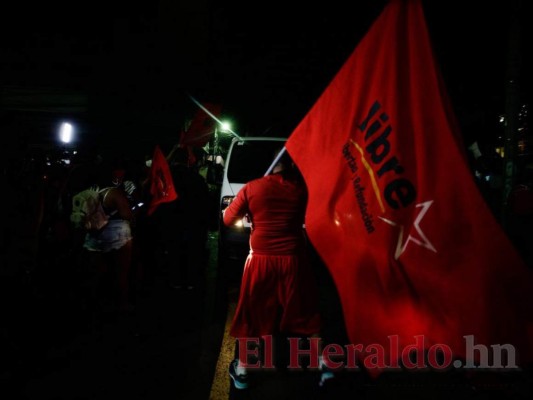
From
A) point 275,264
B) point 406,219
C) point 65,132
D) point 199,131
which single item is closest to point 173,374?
point 275,264

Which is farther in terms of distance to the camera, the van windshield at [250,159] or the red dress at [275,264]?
the van windshield at [250,159]

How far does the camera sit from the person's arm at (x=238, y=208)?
3275mm

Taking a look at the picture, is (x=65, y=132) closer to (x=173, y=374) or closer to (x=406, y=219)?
(x=173, y=374)

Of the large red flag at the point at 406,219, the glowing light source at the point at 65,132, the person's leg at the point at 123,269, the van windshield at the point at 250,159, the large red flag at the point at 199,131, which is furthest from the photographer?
the glowing light source at the point at 65,132

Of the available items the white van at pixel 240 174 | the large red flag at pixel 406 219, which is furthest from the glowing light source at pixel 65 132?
the large red flag at pixel 406 219

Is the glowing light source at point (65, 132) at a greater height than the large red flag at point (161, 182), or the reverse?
the glowing light source at point (65, 132)

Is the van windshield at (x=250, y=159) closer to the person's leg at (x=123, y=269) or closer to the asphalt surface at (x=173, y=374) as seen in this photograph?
the person's leg at (x=123, y=269)

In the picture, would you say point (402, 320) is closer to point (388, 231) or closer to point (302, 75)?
point (388, 231)

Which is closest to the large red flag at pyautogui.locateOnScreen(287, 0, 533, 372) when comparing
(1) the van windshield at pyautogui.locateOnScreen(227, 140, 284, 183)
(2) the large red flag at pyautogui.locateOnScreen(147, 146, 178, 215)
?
(2) the large red flag at pyautogui.locateOnScreen(147, 146, 178, 215)

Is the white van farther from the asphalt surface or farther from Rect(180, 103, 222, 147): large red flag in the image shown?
the asphalt surface

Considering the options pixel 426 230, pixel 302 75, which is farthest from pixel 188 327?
pixel 302 75

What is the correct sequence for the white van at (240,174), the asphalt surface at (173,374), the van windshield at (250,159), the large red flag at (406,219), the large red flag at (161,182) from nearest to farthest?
the large red flag at (406,219) → the asphalt surface at (173,374) → the large red flag at (161,182) → the white van at (240,174) → the van windshield at (250,159)

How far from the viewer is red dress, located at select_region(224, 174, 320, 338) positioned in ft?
10.6

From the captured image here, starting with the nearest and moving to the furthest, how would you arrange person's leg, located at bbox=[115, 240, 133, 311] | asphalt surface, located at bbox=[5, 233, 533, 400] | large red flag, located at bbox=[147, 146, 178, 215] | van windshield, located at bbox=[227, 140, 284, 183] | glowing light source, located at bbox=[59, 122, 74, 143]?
asphalt surface, located at bbox=[5, 233, 533, 400] < person's leg, located at bbox=[115, 240, 133, 311] < large red flag, located at bbox=[147, 146, 178, 215] < van windshield, located at bbox=[227, 140, 284, 183] < glowing light source, located at bbox=[59, 122, 74, 143]
